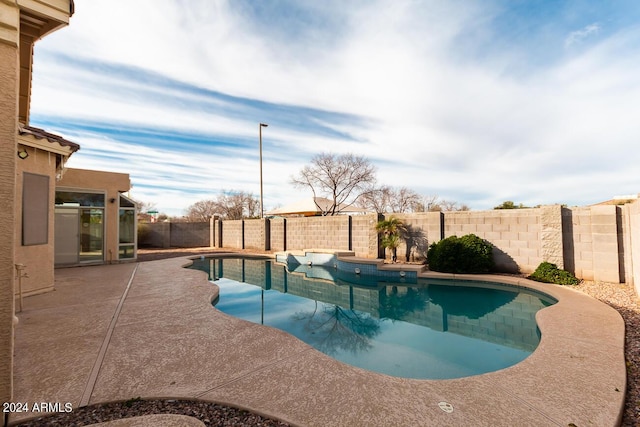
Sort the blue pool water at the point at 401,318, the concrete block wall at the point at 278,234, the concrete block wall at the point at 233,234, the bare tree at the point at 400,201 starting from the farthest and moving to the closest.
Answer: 1. the bare tree at the point at 400,201
2. the concrete block wall at the point at 233,234
3. the concrete block wall at the point at 278,234
4. the blue pool water at the point at 401,318

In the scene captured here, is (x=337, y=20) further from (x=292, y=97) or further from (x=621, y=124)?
(x=621, y=124)

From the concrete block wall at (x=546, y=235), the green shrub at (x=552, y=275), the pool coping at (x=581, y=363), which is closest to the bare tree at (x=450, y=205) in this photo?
the concrete block wall at (x=546, y=235)

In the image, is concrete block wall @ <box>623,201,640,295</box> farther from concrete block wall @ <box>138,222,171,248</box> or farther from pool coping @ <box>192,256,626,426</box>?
concrete block wall @ <box>138,222,171,248</box>

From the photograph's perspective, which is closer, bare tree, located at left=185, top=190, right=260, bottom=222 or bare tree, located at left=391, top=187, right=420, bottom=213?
bare tree, located at left=185, top=190, right=260, bottom=222

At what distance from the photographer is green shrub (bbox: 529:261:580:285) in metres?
7.45

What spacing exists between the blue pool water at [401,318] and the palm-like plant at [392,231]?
2155 millimetres

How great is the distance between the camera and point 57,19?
284 centimetres

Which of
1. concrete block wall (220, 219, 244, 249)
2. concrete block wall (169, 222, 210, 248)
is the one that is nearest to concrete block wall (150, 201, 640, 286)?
concrete block wall (220, 219, 244, 249)

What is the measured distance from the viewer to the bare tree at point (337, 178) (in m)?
23.2

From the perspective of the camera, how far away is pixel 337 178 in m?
23.6

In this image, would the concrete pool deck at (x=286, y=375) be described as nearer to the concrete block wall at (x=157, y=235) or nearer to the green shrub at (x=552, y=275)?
the green shrub at (x=552, y=275)

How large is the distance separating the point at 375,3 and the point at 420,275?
307 inches

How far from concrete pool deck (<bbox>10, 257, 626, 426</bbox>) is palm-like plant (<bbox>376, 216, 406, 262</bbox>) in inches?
249

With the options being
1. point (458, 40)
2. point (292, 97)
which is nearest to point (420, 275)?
point (458, 40)
